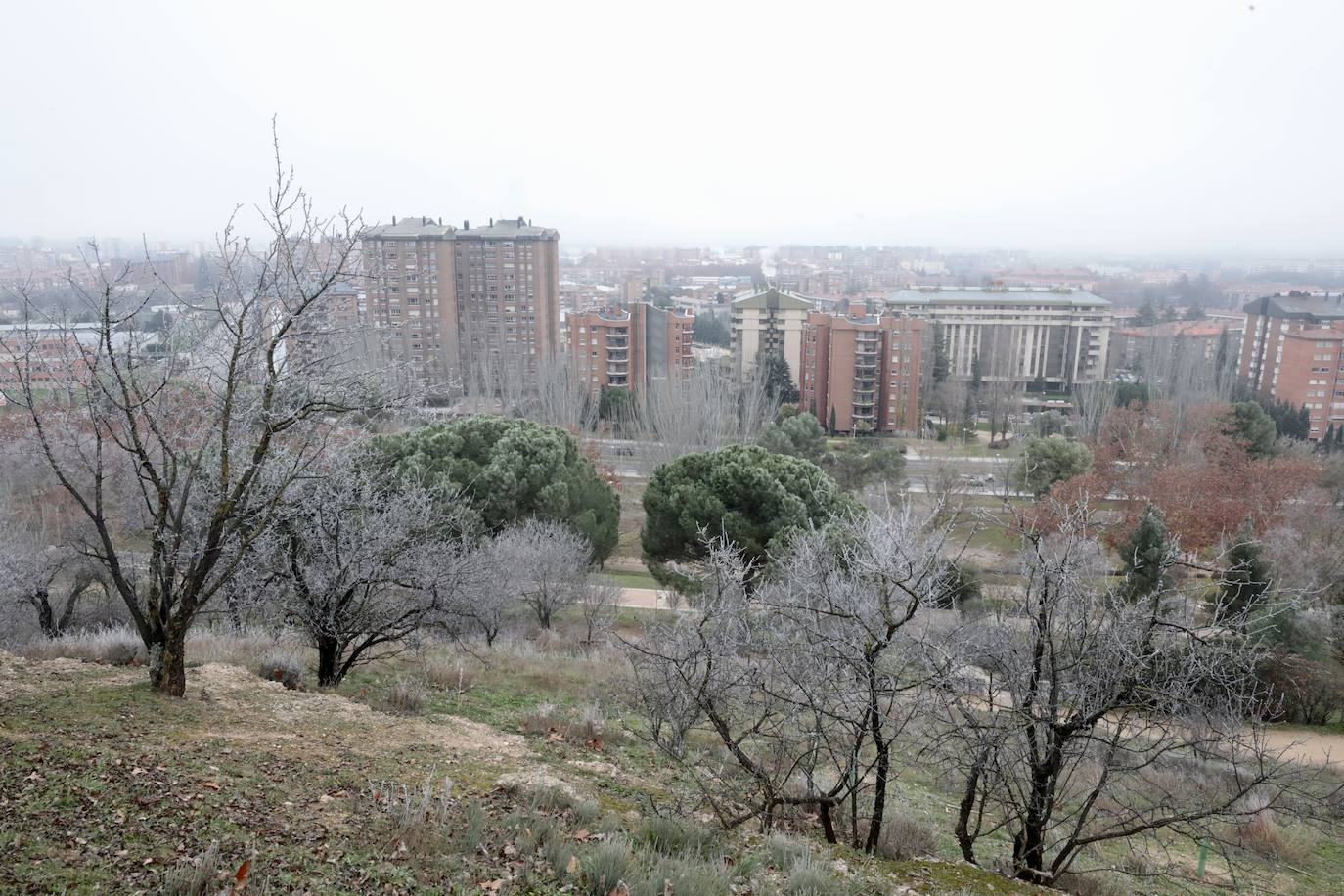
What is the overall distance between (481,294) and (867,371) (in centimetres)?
1678

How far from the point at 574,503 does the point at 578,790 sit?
35.4 ft

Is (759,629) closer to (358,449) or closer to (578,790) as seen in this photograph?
(578,790)

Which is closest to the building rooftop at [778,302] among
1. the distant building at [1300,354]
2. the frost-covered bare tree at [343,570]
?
the distant building at [1300,354]

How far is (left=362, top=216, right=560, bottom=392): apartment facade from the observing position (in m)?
35.1

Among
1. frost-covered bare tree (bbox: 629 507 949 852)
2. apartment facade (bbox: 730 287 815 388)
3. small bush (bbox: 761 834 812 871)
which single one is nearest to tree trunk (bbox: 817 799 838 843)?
frost-covered bare tree (bbox: 629 507 949 852)

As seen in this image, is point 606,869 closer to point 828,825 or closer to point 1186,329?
point 828,825

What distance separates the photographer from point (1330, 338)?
31547mm

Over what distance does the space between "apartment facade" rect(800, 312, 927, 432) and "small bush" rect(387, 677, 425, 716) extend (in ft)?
94.8

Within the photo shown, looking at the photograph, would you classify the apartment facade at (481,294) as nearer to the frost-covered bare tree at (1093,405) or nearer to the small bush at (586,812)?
the frost-covered bare tree at (1093,405)

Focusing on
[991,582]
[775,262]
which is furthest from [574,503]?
[775,262]

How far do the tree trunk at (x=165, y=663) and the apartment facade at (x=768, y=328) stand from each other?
32.6 meters

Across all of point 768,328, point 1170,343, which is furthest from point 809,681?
point 1170,343

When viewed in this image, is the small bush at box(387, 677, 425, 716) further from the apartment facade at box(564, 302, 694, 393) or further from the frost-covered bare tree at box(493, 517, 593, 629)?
the apartment facade at box(564, 302, 694, 393)

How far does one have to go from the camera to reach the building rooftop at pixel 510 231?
37.1 metres
